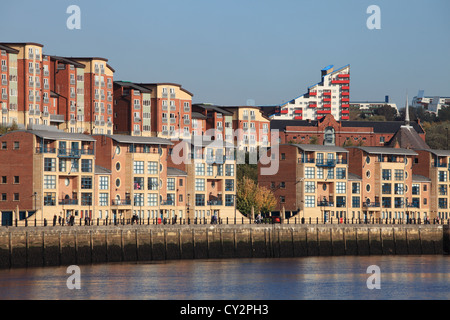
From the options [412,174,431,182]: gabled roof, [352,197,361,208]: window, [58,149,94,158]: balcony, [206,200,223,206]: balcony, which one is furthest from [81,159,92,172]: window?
A: [412,174,431,182]: gabled roof


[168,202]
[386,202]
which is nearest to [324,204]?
[386,202]

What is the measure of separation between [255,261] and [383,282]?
22.4m

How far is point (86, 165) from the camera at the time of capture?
12738 centimetres

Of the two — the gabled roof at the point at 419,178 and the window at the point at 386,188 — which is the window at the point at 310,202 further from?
the gabled roof at the point at 419,178

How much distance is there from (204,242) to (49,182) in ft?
58.9

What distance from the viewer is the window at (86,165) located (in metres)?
127

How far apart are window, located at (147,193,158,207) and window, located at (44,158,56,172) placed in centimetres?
1612

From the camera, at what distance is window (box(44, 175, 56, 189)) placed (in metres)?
122

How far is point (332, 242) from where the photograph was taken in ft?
427

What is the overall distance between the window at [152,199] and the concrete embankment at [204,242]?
14.7 meters

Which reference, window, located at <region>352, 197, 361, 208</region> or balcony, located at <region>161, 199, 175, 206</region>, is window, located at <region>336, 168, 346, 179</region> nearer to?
window, located at <region>352, 197, 361, 208</region>

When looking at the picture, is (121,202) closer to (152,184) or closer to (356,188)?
(152,184)

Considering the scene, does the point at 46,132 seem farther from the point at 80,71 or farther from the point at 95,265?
the point at 80,71

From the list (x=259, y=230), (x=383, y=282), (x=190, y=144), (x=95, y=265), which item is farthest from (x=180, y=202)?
(x=383, y=282)
